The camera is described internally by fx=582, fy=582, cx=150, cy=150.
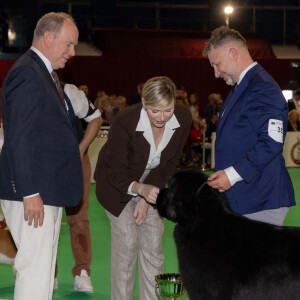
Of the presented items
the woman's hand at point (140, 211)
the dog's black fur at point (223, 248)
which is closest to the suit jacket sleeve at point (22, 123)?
the dog's black fur at point (223, 248)

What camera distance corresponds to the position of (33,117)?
288cm

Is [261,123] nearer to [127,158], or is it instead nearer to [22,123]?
[127,158]

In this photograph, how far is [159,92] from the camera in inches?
134

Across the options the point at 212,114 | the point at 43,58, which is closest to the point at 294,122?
the point at 212,114

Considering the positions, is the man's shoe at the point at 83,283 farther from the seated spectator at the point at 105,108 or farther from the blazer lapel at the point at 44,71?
the seated spectator at the point at 105,108

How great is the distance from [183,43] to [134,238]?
18.0 meters

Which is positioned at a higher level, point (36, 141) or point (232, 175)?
point (36, 141)

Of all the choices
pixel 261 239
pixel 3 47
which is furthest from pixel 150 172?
pixel 3 47

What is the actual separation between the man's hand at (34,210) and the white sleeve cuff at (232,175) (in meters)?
0.96

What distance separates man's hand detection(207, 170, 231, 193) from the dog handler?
24.2 inches

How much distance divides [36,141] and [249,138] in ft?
3.61

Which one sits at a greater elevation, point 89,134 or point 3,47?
point 3,47

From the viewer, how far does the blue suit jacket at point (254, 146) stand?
294 cm

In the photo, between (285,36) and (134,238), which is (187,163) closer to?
(134,238)
